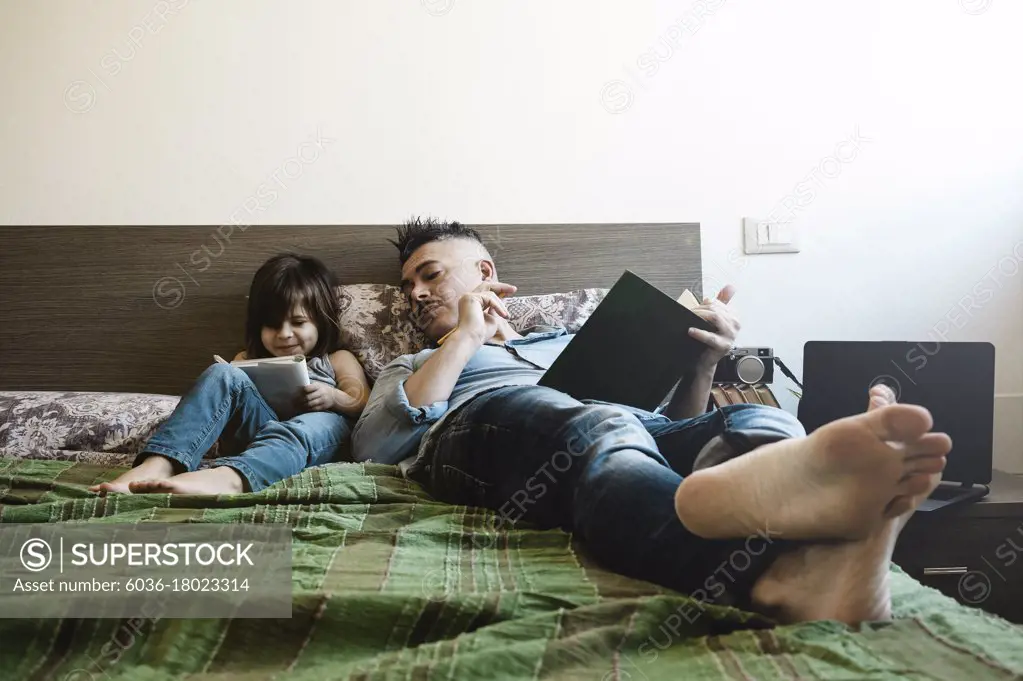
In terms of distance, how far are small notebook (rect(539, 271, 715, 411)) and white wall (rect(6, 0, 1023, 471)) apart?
0.87 meters

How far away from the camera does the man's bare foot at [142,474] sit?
1061mm

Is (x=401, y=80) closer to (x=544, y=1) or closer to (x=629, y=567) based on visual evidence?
(x=544, y=1)

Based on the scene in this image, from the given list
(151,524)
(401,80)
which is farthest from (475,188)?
(151,524)

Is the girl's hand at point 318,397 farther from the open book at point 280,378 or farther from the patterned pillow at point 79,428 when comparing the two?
the patterned pillow at point 79,428

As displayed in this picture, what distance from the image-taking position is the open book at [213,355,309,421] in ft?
4.65

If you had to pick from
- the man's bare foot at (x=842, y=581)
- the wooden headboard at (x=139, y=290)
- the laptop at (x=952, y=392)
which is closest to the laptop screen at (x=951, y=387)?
the laptop at (x=952, y=392)

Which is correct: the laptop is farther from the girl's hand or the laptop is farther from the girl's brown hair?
the girl's brown hair

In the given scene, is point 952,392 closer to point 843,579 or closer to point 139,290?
point 843,579

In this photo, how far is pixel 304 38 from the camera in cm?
193

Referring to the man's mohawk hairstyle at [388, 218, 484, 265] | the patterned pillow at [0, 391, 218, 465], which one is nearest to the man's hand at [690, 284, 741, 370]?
the man's mohawk hairstyle at [388, 218, 484, 265]

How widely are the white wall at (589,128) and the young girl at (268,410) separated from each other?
1.02 feet

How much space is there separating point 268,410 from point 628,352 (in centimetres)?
74

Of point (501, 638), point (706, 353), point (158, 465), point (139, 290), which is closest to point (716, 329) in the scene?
point (706, 353)

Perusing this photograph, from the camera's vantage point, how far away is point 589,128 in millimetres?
1979
